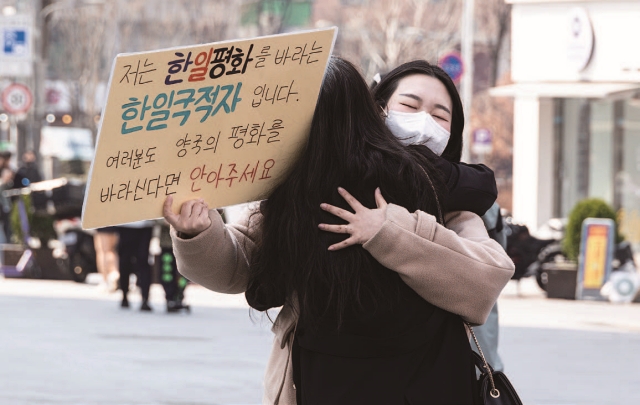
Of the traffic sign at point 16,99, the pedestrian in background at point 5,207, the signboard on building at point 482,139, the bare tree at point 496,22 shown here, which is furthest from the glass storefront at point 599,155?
the bare tree at point 496,22

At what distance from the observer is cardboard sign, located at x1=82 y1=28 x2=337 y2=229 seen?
9.95 feet

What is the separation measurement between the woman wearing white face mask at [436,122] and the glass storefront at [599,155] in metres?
21.4

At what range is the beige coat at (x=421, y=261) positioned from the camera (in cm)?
303

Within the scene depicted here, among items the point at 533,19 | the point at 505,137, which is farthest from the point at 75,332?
the point at 505,137

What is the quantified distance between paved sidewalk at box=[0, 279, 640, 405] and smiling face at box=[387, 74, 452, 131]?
16.3 feet

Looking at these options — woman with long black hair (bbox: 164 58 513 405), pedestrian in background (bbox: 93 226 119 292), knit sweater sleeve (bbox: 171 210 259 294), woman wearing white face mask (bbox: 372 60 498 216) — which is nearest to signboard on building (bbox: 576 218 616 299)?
pedestrian in background (bbox: 93 226 119 292)

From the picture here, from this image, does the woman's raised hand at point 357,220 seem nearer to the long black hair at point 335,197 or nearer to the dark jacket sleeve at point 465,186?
the long black hair at point 335,197

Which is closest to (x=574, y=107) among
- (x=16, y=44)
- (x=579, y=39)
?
(x=579, y=39)

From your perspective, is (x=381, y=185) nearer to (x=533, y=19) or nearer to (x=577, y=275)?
(x=577, y=275)

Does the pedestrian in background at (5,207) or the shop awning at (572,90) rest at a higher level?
the shop awning at (572,90)

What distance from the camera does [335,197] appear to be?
3107mm

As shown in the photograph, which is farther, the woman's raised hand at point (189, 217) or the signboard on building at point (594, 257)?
the signboard on building at point (594, 257)

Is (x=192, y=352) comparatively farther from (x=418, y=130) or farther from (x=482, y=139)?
(x=482, y=139)

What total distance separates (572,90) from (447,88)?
61.2ft
